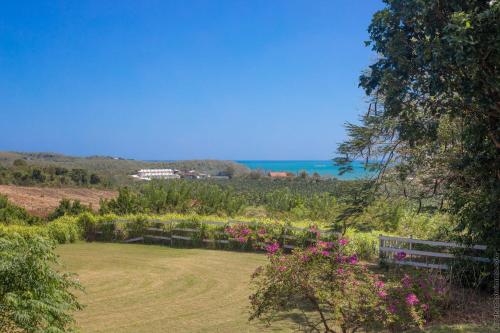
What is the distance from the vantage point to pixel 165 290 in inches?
412

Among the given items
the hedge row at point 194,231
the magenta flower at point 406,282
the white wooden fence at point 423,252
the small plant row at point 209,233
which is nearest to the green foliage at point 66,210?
the hedge row at point 194,231

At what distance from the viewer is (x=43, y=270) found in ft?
16.6

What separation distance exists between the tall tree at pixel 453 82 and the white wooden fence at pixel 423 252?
50 cm

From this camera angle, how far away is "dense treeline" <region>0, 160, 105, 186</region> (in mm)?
34594

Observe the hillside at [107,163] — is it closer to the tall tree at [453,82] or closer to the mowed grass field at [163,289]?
the mowed grass field at [163,289]

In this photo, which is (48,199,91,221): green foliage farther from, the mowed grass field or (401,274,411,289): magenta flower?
(401,274,411,289): magenta flower

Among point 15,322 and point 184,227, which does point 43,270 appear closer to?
point 15,322

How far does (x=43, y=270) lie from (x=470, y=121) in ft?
23.9

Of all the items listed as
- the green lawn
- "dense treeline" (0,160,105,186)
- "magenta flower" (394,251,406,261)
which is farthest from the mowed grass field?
"dense treeline" (0,160,105,186)

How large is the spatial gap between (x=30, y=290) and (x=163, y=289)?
19.0 ft

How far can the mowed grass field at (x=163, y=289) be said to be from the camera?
7.93 metres

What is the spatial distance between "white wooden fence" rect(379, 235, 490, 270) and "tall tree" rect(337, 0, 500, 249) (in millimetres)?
495

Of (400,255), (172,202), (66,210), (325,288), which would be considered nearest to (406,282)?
(325,288)

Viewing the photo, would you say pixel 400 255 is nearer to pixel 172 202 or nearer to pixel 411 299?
pixel 411 299
